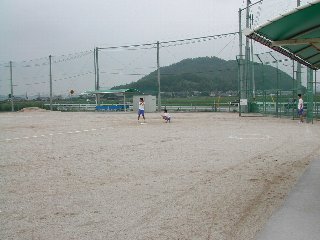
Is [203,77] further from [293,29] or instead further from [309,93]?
[293,29]

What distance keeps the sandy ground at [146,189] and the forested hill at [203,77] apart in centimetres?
1979

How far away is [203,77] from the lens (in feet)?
193

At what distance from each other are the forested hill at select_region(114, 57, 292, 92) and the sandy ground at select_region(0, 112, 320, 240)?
64.9 feet

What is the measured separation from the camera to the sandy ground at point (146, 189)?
5.05 meters

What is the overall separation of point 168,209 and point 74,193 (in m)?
1.94

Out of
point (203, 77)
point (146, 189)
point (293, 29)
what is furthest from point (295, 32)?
point (203, 77)

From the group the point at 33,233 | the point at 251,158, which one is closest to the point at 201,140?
the point at 251,158

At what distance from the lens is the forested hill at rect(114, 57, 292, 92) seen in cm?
3183

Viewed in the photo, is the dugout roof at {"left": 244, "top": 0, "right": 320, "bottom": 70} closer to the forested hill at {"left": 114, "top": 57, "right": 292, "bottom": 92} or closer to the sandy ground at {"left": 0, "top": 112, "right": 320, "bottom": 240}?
the sandy ground at {"left": 0, "top": 112, "right": 320, "bottom": 240}

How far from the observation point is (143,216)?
554cm

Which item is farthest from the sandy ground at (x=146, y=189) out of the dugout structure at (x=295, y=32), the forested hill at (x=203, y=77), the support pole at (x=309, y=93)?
the forested hill at (x=203, y=77)

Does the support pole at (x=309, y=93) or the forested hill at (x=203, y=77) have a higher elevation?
the forested hill at (x=203, y=77)

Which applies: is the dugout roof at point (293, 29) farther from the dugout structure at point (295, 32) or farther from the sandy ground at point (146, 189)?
the sandy ground at point (146, 189)

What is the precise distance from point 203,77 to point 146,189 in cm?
5288
